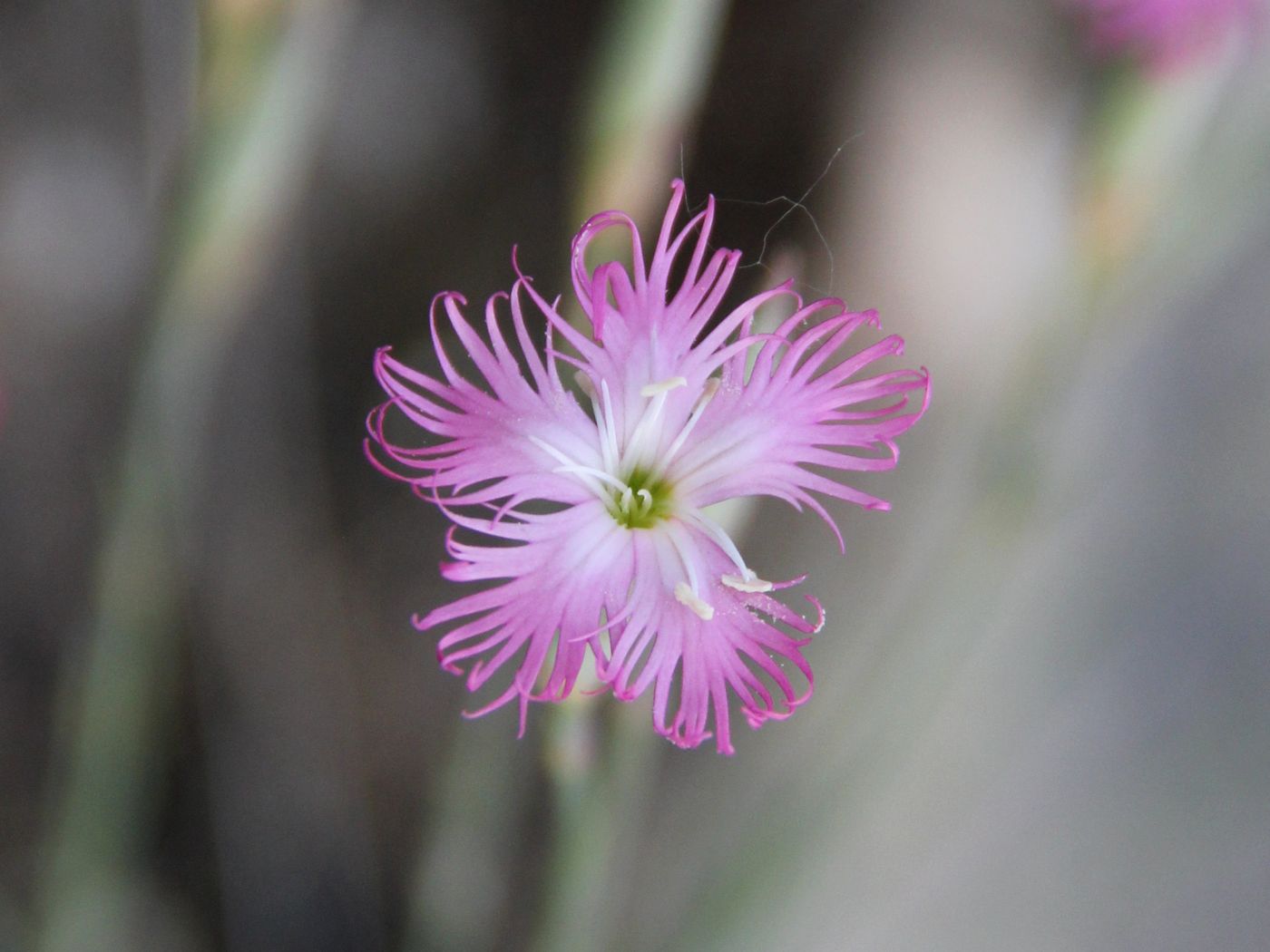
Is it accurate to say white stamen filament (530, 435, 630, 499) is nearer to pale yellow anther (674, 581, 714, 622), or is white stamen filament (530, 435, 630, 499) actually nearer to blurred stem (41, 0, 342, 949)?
pale yellow anther (674, 581, 714, 622)

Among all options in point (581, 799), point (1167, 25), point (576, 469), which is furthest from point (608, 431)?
point (1167, 25)

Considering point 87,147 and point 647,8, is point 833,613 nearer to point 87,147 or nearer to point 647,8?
point 647,8

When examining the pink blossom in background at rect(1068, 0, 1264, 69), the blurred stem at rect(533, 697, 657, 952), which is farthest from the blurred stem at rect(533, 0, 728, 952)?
the pink blossom in background at rect(1068, 0, 1264, 69)

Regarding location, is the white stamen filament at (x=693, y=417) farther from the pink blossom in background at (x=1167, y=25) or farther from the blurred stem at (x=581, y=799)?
the pink blossom in background at (x=1167, y=25)

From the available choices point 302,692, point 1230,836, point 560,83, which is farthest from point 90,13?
point 1230,836

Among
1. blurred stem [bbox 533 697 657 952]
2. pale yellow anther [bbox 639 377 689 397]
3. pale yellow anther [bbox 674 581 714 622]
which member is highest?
pale yellow anther [bbox 639 377 689 397]

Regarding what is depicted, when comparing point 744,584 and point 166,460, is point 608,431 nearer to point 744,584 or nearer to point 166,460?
point 744,584

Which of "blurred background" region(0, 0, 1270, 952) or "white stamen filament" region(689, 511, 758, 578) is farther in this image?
"blurred background" region(0, 0, 1270, 952)

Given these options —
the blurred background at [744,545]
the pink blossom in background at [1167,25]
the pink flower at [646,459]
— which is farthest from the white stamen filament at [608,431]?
the pink blossom in background at [1167,25]
